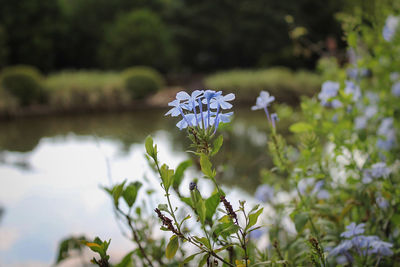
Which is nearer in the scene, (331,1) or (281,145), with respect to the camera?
(281,145)

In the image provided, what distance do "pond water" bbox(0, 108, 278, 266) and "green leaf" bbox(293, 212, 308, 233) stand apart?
0.22 metres

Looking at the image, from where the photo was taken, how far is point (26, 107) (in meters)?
7.45

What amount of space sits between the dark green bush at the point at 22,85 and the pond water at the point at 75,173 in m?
2.15

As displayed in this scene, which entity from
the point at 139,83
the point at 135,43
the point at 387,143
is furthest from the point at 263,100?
the point at 135,43

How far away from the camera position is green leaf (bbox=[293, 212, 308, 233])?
63 centimetres

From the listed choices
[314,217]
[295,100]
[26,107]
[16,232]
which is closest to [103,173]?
[16,232]

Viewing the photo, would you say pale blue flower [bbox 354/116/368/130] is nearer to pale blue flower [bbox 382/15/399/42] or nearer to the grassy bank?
pale blue flower [bbox 382/15/399/42]

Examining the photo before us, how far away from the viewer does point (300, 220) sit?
639mm

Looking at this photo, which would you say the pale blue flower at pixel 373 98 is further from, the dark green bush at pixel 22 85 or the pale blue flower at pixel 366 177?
the dark green bush at pixel 22 85

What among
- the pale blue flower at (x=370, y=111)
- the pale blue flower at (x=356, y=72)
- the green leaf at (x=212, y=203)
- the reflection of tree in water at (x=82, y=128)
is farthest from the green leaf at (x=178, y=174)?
the reflection of tree in water at (x=82, y=128)

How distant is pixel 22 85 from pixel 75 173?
508 centimetres

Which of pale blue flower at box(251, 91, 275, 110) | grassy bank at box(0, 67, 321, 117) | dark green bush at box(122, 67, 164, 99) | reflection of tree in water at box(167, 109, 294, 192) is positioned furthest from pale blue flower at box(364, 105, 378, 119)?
dark green bush at box(122, 67, 164, 99)

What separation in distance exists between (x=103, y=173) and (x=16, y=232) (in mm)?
959

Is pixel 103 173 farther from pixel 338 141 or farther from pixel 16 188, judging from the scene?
pixel 338 141
